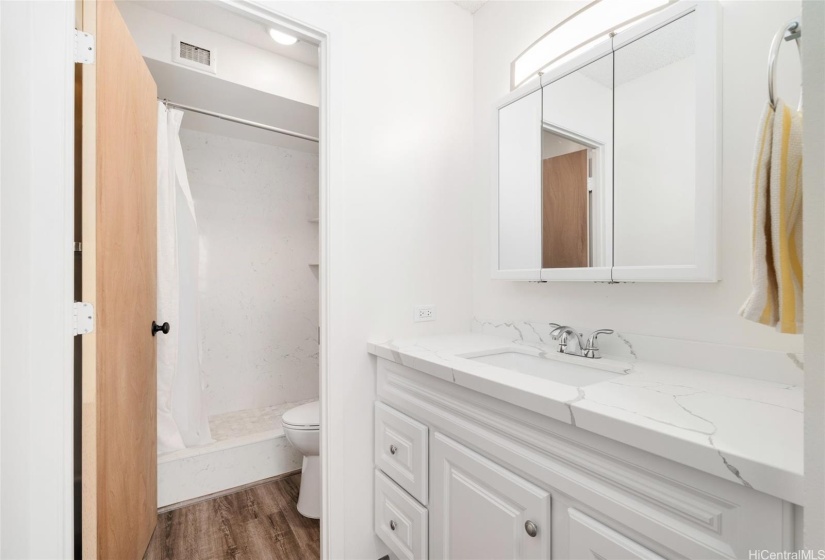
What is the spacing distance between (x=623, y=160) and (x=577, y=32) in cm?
56

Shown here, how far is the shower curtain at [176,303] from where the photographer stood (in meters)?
1.75

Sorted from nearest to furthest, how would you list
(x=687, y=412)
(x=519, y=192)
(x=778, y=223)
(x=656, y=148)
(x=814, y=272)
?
(x=814, y=272) < (x=778, y=223) < (x=687, y=412) < (x=656, y=148) < (x=519, y=192)

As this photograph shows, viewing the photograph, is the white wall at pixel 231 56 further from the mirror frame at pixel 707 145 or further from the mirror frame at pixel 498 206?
the mirror frame at pixel 707 145

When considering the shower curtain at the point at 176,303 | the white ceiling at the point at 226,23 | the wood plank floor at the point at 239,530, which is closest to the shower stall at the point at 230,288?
the shower curtain at the point at 176,303

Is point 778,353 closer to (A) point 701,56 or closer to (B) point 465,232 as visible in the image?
(A) point 701,56

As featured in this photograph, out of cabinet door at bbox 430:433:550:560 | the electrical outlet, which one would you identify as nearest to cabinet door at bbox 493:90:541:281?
the electrical outlet

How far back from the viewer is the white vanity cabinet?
1.94ft

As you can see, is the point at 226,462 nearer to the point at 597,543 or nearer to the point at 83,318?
the point at 83,318

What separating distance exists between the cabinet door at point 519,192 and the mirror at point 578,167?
33 mm

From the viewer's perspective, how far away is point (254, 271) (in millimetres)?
2707

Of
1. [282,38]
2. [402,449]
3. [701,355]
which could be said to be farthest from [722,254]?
[282,38]

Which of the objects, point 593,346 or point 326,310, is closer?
point 593,346

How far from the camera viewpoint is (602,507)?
2.39 feet

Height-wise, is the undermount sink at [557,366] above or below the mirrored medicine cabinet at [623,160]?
below
